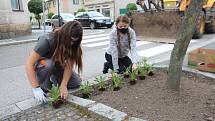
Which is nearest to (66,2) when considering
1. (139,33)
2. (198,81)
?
(139,33)

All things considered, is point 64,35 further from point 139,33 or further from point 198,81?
point 139,33

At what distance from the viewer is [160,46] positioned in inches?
370

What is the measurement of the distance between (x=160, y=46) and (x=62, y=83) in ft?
20.5

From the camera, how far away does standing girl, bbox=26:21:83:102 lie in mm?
3352

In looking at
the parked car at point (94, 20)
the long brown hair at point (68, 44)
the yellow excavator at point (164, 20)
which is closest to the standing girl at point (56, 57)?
the long brown hair at point (68, 44)

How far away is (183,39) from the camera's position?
11.2ft

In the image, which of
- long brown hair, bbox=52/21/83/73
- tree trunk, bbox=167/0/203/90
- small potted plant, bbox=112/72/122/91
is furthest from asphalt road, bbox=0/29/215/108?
tree trunk, bbox=167/0/203/90

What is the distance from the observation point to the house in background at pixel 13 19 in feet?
43.7

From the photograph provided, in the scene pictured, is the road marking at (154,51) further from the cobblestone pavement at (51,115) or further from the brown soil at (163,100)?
the cobblestone pavement at (51,115)

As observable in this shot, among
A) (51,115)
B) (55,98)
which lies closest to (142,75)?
(55,98)

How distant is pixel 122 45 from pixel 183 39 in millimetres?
1511

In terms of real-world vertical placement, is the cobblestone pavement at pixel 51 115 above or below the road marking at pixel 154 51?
below

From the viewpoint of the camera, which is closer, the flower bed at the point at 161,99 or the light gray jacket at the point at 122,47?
the flower bed at the point at 161,99

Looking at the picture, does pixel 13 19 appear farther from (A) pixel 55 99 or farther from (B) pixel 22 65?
(A) pixel 55 99
